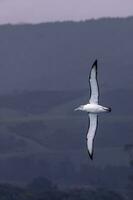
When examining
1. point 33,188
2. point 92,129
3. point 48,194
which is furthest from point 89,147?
point 33,188

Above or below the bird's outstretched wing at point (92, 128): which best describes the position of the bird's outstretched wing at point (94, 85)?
above

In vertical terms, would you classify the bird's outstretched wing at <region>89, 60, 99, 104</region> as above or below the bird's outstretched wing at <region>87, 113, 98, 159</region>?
above

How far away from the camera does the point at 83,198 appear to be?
16638 cm

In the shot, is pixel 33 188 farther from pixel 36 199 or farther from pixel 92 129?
pixel 92 129

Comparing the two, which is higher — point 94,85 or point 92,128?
point 94,85

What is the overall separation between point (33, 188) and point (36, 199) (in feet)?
139

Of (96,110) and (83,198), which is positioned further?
(83,198)

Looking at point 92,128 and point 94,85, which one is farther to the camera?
point 92,128

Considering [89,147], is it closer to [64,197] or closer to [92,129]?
[92,129]

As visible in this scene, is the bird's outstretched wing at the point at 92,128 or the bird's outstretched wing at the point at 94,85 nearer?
the bird's outstretched wing at the point at 94,85

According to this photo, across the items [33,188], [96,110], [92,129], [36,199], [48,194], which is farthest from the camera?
[33,188]

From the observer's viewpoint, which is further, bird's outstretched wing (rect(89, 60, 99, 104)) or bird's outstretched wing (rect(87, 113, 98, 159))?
bird's outstretched wing (rect(87, 113, 98, 159))

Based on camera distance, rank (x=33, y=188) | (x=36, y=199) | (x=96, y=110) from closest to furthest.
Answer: (x=96, y=110)
(x=36, y=199)
(x=33, y=188)

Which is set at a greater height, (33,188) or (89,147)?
(33,188)
